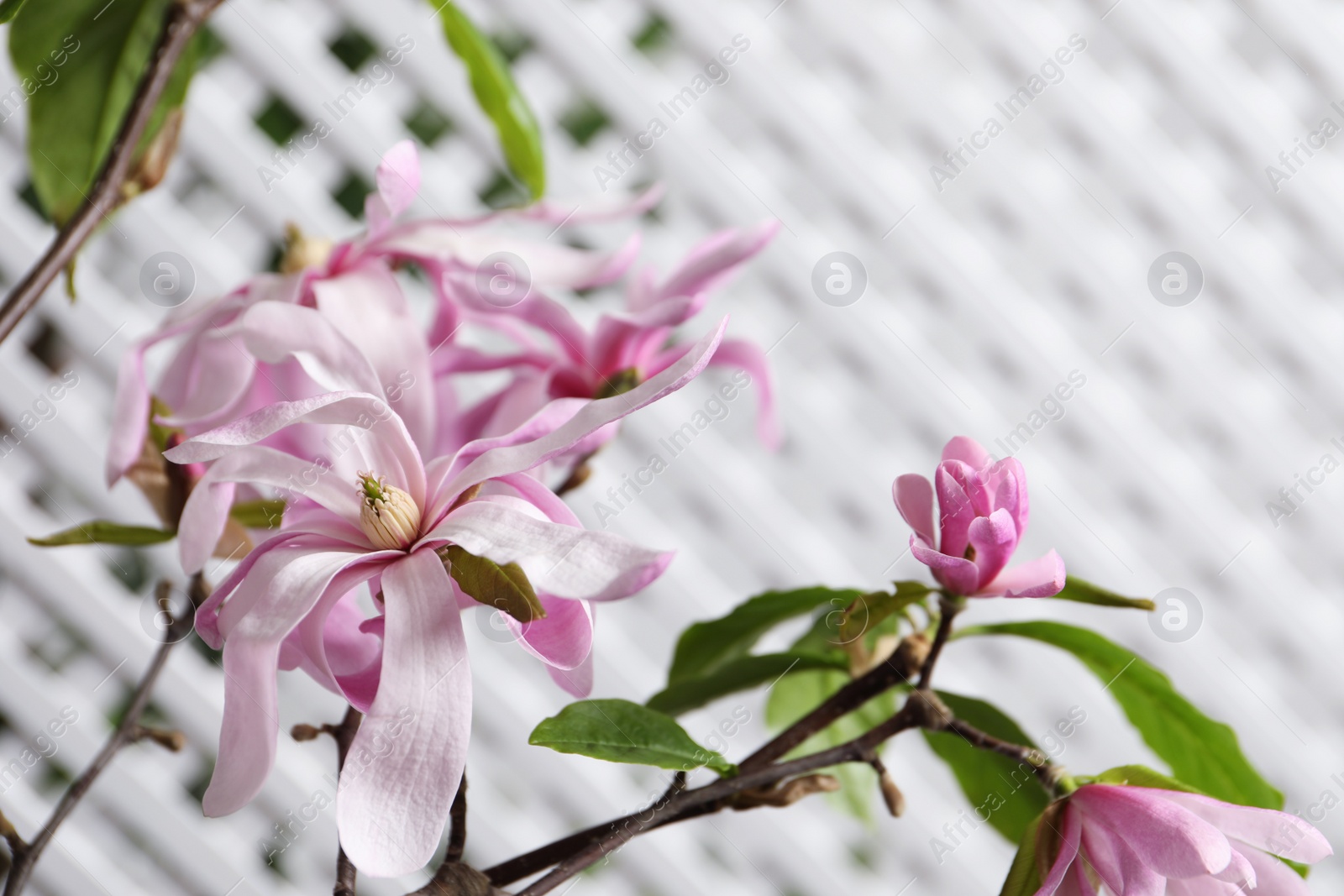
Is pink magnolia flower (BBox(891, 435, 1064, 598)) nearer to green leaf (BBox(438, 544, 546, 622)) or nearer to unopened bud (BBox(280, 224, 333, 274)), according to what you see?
green leaf (BBox(438, 544, 546, 622))

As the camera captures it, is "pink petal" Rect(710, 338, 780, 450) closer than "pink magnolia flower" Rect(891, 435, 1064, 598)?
No

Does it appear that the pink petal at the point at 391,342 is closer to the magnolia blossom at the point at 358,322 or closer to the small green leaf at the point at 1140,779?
the magnolia blossom at the point at 358,322

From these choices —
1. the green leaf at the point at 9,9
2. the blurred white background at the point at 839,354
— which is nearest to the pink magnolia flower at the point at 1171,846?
the green leaf at the point at 9,9

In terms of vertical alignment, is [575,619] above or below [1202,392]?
above

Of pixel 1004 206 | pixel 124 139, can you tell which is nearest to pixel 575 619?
pixel 124 139

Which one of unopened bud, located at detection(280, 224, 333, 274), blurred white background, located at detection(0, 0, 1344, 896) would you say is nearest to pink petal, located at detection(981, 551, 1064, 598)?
unopened bud, located at detection(280, 224, 333, 274)

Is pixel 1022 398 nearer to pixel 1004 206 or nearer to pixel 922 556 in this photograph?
pixel 1004 206
